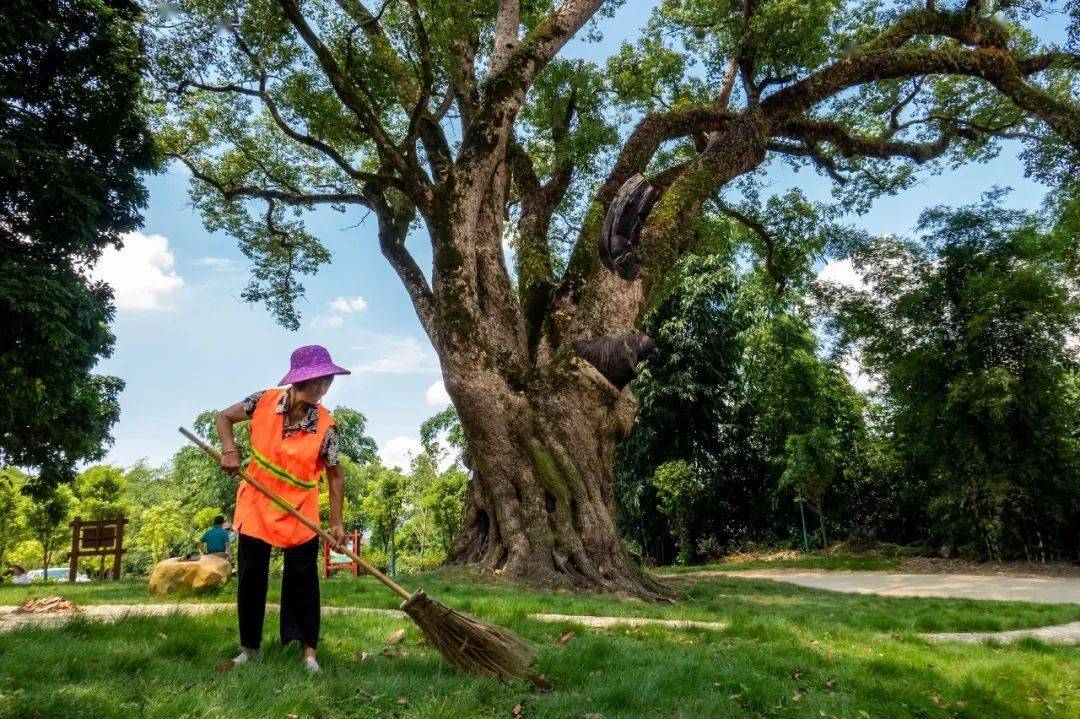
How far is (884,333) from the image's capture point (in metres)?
16.4

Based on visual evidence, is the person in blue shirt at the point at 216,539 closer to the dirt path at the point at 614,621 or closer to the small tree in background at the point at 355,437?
the dirt path at the point at 614,621

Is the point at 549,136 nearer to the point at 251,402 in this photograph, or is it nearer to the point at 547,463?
the point at 547,463

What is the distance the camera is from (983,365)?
585 inches

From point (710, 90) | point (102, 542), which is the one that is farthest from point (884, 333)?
point (102, 542)

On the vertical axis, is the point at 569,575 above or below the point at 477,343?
below

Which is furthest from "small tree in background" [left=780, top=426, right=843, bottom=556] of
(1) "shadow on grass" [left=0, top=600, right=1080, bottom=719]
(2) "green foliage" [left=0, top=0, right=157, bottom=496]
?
(2) "green foliage" [left=0, top=0, right=157, bottom=496]

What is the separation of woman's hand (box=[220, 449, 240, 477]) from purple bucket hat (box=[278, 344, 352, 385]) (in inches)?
18.1

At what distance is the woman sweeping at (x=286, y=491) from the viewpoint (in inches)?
133

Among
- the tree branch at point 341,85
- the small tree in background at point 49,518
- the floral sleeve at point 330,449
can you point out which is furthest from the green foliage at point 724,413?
the small tree in background at point 49,518

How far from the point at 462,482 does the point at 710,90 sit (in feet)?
41.5

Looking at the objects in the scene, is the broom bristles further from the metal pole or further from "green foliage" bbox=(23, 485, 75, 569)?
"green foliage" bbox=(23, 485, 75, 569)

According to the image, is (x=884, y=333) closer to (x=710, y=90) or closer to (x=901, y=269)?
(x=901, y=269)

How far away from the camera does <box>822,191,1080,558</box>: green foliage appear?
1403 cm

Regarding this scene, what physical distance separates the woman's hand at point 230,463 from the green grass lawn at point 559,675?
94 cm
